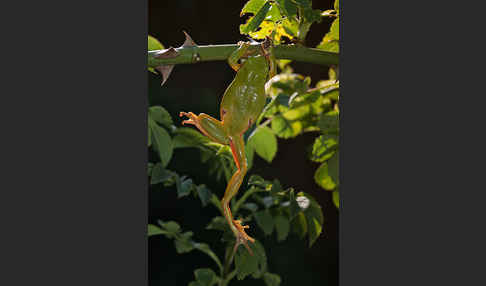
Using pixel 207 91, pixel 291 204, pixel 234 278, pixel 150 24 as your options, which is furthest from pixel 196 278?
pixel 150 24

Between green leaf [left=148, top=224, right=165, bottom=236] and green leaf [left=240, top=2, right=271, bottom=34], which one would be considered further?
green leaf [left=148, top=224, right=165, bottom=236]

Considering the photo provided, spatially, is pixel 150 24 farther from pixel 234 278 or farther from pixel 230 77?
pixel 234 278

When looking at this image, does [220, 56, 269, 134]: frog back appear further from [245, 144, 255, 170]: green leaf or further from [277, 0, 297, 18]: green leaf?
[245, 144, 255, 170]: green leaf

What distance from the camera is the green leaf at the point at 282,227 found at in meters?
0.92

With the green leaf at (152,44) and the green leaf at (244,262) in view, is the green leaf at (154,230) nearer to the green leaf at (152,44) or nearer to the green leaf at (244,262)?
the green leaf at (244,262)

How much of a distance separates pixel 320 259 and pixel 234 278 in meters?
0.17

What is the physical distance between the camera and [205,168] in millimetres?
956

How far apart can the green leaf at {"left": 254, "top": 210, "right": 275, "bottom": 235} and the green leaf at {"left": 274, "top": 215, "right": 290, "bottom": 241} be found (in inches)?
0.4

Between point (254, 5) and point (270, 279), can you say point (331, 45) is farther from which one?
point (270, 279)

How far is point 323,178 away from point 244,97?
285 millimetres

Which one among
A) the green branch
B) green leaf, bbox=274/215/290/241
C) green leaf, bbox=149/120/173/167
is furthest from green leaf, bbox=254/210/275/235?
the green branch

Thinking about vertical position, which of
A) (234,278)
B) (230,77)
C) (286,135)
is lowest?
(234,278)

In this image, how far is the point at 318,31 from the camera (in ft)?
3.00

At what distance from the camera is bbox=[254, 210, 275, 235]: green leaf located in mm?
896
